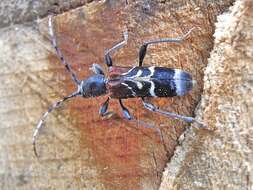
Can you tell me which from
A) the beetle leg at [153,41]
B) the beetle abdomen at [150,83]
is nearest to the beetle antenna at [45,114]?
the beetle abdomen at [150,83]

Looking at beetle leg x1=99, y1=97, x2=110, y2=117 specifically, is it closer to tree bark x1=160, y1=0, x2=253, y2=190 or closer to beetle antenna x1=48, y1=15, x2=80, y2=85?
beetle antenna x1=48, y1=15, x2=80, y2=85

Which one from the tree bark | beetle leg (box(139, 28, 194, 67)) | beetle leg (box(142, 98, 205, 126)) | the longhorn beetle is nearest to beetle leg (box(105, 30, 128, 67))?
the longhorn beetle

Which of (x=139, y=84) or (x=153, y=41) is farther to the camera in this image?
(x=139, y=84)

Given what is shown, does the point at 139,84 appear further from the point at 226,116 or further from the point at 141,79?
the point at 226,116

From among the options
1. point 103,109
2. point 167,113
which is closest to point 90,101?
point 103,109

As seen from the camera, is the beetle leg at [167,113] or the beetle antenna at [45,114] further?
the beetle antenna at [45,114]

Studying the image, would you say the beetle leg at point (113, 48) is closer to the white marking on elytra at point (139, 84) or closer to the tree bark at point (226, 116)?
the white marking on elytra at point (139, 84)
